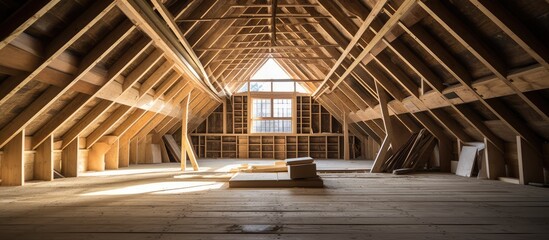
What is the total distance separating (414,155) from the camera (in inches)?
339

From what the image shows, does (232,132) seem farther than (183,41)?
Yes

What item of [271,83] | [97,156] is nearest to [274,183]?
[97,156]

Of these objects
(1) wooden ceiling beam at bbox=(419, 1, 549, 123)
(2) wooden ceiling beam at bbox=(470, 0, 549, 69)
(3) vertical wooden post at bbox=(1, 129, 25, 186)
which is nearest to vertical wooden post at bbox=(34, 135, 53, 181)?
(3) vertical wooden post at bbox=(1, 129, 25, 186)

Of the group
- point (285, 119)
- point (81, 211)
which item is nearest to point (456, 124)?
point (81, 211)

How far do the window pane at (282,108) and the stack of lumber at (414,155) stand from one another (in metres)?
9.23

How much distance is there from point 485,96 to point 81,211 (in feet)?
18.7

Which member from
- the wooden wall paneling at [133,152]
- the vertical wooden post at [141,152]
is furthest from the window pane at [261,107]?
the wooden wall paneling at [133,152]

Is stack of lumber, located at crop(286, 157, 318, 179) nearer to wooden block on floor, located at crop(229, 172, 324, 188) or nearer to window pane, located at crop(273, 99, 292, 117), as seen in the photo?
wooden block on floor, located at crop(229, 172, 324, 188)

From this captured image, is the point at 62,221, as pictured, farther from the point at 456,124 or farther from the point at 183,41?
the point at 456,124

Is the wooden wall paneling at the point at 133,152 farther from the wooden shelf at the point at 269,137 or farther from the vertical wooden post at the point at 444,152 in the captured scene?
the vertical wooden post at the point at 444,152

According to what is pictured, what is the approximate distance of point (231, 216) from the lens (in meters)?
3.52

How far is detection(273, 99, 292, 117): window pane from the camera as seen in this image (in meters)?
17.7

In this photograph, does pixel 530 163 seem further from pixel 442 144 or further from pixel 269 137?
pixel 269 137

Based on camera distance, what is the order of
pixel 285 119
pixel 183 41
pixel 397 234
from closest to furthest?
pixel 397 234
pixel 183 41
pixel 285 119
